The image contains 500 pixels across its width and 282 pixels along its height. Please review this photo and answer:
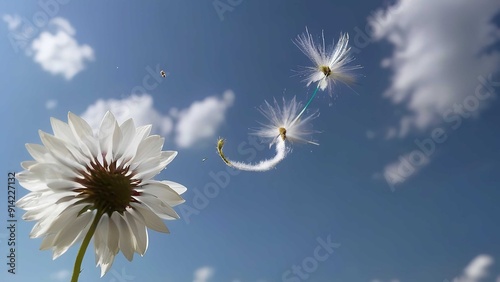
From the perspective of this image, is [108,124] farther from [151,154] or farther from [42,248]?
[42,248]

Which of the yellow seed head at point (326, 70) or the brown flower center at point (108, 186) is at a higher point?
the yellow seed head at point (326, 70)

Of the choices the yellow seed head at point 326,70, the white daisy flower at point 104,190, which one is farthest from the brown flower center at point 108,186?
the yellow seed head at point 326,70

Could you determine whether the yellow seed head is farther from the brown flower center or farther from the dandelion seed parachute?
the brown flower center

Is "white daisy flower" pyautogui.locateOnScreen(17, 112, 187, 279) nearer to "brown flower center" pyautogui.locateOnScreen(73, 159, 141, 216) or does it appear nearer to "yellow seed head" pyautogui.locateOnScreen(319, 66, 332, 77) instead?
"brown flower center" pyautogui.locateOnScreen(73, 159, 141, 216)

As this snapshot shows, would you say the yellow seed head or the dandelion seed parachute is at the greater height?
the yellow seed head

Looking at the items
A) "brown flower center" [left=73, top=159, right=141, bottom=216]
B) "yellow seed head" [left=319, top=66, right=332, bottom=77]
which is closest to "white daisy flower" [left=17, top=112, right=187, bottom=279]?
"brown flower center" [left=73, top=159, right=141, bottom=216]

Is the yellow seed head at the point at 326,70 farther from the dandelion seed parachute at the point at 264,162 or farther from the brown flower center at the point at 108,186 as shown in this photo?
the brown flower center at the point at 108,186

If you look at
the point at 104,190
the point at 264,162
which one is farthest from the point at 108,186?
the point at 264,162

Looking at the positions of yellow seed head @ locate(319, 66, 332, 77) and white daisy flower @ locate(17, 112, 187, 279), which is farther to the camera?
yellow seed head @ locate(319, 66, 332, 77)
